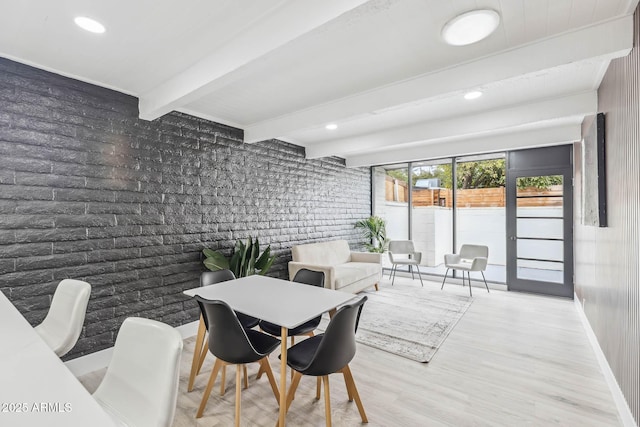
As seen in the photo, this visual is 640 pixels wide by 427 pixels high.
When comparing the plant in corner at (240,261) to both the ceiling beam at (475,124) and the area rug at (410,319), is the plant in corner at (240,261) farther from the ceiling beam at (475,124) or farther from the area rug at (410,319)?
the ceiling beam at (475,124)

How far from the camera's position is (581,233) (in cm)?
384

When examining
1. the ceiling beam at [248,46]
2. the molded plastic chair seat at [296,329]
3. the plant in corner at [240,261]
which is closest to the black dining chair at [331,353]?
the molded plastic chair seat at [296,329]

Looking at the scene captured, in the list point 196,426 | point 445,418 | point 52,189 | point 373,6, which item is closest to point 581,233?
point 445,418

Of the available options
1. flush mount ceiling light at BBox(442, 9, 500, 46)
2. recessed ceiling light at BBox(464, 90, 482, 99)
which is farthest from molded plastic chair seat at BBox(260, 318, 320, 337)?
recessed ceiling light at BBox(464, 90, 482, 99)

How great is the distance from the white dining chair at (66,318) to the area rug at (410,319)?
93.1 inches

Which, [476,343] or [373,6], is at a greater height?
[373,6]

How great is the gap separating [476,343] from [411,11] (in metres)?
3.07

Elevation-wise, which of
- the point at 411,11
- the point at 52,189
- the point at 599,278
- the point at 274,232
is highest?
the point at 411,11

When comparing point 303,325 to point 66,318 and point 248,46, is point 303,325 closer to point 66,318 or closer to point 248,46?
point 66,318

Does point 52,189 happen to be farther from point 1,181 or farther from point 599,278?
point 599,278

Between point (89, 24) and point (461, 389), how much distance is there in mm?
3568

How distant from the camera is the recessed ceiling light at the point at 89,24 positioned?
1.76m

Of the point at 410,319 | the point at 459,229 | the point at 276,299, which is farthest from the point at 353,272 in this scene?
the point at 276,299

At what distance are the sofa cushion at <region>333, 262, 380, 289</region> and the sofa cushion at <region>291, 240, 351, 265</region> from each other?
0.18 m
